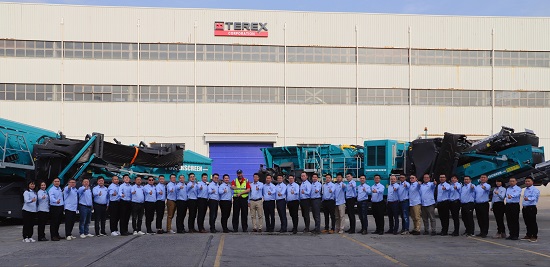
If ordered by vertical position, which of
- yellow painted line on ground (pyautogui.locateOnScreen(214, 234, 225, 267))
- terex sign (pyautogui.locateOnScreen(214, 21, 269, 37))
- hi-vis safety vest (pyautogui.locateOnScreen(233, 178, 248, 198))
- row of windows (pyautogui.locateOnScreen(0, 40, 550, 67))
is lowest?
yellow painted line on ground (pyautogui.locateOnScreen(214, 234, 225, 267))

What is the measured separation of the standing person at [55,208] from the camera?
1702cm


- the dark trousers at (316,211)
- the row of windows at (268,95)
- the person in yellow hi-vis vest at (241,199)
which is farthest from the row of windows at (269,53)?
the dark trousers at (316,211)

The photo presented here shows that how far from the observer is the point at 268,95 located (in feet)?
127

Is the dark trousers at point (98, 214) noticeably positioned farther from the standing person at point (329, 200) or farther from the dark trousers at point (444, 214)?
the dark trousers at point (444, 214)

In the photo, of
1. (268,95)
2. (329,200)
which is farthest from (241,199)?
(268,95)

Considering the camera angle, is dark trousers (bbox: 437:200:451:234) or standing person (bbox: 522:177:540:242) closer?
standing person (bbox: 522:177:540:242)

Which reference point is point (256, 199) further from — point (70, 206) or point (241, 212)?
point (70, 206)

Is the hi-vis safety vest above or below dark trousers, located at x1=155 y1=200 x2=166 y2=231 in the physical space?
above

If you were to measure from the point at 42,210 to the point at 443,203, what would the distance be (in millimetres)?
10401

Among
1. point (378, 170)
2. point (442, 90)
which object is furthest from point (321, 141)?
point (378, 170)

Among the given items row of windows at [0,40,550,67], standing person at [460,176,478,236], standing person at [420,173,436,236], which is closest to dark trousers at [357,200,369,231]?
standing person at [420,173,436,236]

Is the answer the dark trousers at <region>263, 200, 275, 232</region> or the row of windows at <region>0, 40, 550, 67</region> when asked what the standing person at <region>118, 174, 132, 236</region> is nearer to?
the dark trousers at <region>263, 200, 275, 232</region>

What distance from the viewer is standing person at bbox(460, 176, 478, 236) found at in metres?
18.1

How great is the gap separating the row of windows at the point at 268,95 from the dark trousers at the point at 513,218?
22.5 metres
